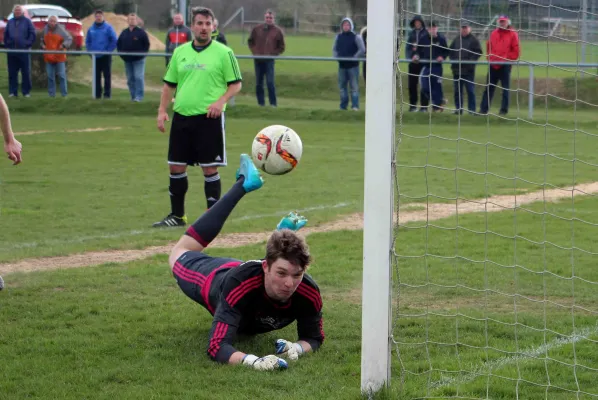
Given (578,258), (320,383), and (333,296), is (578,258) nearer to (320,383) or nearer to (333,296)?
(333,296)

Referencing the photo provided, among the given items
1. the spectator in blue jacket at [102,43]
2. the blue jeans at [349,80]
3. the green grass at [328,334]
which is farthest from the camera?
the spectator in blue jacket at [102,43]

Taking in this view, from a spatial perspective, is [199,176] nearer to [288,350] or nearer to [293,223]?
[293,223]

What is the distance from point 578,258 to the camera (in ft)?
24.7

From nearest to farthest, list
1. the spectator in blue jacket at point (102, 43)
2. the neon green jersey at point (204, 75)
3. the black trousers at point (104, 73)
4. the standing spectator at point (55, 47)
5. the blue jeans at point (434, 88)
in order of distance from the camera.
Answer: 1. the neon green jersey at point (204, 75)
2. the blue jeans at point (434, 88)
3. the black trousers at point (104, 73)
4. the spectator in blue jacket at point (102, 43)
5. the standing spectator at point (55, 47)

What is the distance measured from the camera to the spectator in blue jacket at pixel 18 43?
71.9 feet

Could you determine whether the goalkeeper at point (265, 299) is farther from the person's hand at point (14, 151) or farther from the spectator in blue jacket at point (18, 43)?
the spectator in blue jacket at point (18, 43)

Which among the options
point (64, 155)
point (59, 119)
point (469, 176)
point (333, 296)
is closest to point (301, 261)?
point (333, 296)

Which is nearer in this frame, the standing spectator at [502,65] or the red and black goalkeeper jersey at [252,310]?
the red and black goalkeeper jersey at [252,310]

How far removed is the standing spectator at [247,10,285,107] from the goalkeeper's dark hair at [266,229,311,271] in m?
17.1

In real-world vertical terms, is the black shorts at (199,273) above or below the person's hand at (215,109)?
below

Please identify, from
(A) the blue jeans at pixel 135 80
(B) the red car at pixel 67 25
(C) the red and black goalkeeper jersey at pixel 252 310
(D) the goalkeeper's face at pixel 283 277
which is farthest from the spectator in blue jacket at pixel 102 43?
(D) the goalkeeper's face at pixel 283 277

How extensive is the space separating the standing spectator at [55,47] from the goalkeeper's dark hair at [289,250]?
61.0 ft

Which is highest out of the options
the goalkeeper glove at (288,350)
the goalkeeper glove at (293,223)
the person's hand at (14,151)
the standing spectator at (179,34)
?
the standing spectator at (179,34)

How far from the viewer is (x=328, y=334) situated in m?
5.50
